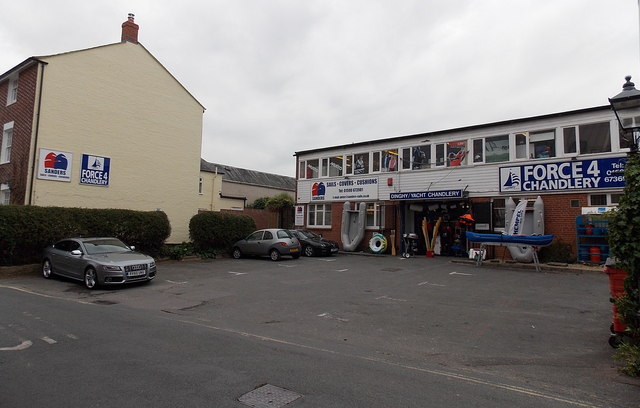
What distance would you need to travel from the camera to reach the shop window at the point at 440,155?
68.4ft

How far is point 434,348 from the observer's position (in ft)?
19.6

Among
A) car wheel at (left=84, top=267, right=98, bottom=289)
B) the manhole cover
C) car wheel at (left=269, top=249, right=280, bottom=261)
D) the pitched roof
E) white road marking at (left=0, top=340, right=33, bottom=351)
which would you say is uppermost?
the pitched roof

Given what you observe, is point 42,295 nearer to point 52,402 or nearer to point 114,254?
point 114,254

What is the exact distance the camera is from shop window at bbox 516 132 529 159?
18188mm

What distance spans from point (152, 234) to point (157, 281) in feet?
19.0

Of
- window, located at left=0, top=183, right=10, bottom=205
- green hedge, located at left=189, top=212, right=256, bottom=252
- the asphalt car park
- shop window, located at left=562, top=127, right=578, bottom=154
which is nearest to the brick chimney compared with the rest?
window, located at left=0, top=183, right=10, bottom=205

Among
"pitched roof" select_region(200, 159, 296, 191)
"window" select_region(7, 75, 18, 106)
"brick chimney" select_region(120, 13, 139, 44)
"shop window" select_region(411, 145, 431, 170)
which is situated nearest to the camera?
"window" select_region(7, 75, 18, 106)

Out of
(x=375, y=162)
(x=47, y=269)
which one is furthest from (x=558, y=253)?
(x=47, y=269)

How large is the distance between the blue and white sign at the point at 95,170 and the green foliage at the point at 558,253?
20519mm

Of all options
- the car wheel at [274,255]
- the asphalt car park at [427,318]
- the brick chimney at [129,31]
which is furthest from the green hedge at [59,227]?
the brick chimney at [129,31]

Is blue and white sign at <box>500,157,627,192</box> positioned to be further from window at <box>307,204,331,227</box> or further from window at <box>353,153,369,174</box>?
window at <box>307,204,331,227</box>

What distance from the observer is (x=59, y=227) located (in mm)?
14953

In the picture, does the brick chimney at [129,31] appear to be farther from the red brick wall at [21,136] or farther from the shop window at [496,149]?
the shop window at [496,149]

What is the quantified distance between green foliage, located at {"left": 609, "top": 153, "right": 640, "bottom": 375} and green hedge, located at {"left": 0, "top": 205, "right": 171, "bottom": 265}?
16.6 meters
